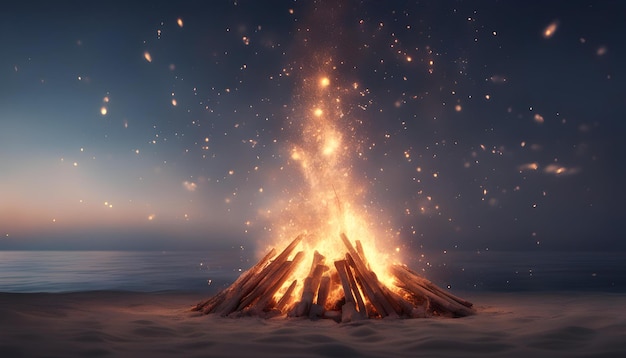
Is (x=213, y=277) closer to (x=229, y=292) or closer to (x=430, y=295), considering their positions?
(x=229, y=292)

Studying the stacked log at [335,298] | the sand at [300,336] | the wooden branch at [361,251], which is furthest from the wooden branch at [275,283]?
the wooden branch at [361,251]

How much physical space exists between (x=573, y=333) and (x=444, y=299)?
380cm

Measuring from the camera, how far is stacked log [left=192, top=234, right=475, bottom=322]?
9977mm

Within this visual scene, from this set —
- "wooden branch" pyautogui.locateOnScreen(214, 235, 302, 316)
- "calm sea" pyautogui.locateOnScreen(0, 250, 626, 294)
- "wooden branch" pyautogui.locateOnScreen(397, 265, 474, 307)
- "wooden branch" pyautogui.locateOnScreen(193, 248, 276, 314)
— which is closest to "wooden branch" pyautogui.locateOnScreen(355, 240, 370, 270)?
"wooden branch" pyautogui.locateOnScreen(397, 265, 474, 307)

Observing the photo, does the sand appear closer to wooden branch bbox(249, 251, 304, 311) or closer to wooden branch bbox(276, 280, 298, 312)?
wooden branch bbox(249, 251, 304, 311)

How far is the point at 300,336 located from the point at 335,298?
134 inches

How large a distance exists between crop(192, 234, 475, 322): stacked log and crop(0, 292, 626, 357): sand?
54cm

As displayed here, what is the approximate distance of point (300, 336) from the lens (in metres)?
7.46

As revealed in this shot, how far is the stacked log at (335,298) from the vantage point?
32.7 ft

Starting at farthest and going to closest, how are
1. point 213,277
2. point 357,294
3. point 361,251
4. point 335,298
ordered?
point 213,277 < point 361,251 < point 335,298 < point 357,294

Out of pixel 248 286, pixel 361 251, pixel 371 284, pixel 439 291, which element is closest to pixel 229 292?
pixel 248 286

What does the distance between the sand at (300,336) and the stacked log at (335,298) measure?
0.54 meters

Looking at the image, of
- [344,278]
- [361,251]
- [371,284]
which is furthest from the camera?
[361,251]

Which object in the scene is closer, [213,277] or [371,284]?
[371,284]
